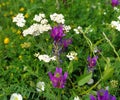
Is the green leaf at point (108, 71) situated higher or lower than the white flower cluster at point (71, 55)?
lower

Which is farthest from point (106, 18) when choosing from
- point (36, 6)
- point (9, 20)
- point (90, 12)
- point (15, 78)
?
point (15, 78)

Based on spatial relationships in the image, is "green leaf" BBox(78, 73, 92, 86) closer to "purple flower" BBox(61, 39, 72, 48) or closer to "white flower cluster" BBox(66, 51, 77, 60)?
"white flower cluster" BBox(66, 51, 77, 60)

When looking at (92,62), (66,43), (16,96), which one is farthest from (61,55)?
(16,96)

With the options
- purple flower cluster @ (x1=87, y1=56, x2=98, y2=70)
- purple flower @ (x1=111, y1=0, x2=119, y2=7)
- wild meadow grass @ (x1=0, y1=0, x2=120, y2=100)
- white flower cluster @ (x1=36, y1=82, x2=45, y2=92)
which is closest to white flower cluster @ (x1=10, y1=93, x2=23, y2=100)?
wild meadow grass @ (x1=0, y1=0, x2=120, y2=100)

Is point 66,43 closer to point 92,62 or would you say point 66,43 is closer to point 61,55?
point 61,55

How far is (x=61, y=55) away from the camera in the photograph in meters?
2.60

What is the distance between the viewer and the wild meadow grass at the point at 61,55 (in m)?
2.33

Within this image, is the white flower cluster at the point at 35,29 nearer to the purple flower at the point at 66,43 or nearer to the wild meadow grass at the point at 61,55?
the wild meadow grass at the point at 61,55

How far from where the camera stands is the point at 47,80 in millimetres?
2412

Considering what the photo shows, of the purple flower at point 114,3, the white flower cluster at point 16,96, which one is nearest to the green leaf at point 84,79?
the white flower cluster at point 16,96

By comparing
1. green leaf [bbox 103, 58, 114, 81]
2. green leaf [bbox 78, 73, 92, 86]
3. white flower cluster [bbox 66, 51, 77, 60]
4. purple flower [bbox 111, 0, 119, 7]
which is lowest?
green leaf [bbox 103, 58, 114, 81]

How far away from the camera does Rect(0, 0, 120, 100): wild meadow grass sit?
2.33 metres

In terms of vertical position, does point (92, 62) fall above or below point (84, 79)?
above

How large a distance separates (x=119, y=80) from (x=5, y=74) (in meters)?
0.76
